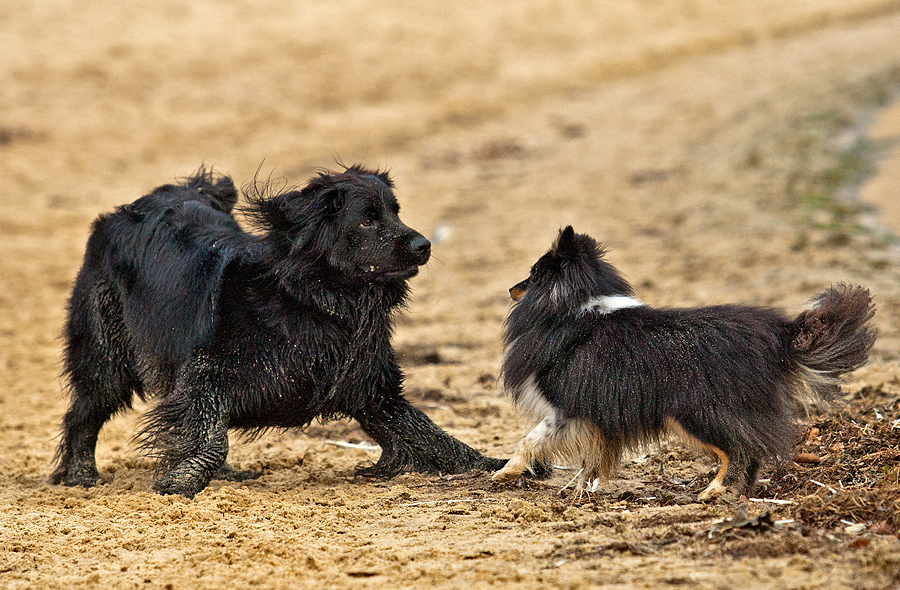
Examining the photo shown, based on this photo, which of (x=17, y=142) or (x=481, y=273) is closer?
(x=481, y=273)

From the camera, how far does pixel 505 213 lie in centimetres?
1183

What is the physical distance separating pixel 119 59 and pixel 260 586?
17.3m

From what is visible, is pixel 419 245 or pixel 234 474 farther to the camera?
pixel 234 474

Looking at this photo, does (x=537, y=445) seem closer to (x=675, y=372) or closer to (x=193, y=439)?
(x=675, y=372)

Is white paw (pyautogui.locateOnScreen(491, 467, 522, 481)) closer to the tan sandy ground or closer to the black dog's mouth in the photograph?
the tan sandy ground

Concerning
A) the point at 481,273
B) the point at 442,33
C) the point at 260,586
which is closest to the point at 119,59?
the point at 442,33

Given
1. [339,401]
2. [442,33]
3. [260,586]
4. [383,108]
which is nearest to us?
[260,586]

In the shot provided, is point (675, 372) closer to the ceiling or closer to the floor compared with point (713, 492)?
closer to the ceiling

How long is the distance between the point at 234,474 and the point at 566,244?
2269mm

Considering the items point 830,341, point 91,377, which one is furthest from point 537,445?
point 91,377

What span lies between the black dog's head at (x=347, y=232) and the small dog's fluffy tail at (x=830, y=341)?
1805 mm

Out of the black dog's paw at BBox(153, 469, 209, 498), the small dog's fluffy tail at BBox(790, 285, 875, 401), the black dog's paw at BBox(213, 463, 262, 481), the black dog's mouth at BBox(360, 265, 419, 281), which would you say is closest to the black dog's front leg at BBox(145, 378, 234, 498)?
the black dog's paw at BBox(153, 469, 209, 498)

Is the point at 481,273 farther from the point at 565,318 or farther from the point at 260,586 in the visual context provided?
the point at 260,586

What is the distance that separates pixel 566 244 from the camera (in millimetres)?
4520
